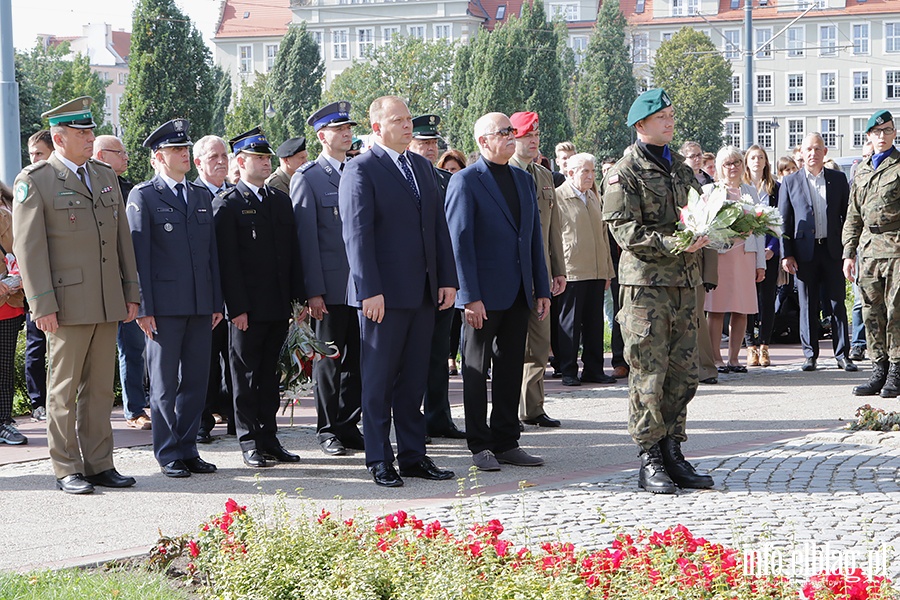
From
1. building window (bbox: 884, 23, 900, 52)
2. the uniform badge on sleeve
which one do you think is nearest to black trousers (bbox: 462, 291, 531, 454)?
the uniform badge on sleeve

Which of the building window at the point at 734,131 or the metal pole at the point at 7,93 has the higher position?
the building window at the point at 734,131

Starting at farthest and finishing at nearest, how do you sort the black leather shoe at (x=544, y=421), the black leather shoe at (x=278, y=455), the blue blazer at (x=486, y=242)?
the black leather shoe at (x=544, y=421), the black leather shoe at (x=278, y=455), the blue blazer at (x=486, y=242)

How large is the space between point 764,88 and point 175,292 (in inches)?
3818

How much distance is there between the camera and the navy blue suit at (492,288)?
324 inches

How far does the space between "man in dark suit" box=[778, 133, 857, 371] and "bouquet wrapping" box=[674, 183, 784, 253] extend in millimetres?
6171

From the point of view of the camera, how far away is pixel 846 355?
13461 millimetres

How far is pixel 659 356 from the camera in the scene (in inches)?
291

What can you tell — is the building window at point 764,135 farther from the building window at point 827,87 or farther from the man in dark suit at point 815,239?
the man in dark suit at point 815,239

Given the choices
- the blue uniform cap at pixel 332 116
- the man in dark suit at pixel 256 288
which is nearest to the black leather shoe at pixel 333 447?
the man in dark suit at pixel 256 288

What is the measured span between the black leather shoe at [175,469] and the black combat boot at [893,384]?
634cm

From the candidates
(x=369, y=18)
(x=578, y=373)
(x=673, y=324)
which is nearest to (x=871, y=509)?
(x=673, y=324)

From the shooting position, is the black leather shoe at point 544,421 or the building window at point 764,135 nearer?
the black leather shoe at point 544,421

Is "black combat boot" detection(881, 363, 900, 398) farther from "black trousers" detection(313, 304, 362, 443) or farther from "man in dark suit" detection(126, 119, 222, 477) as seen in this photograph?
"man in dark suit" detection(126, 119, 222, 477)

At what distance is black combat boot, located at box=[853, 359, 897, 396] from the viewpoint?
37.3ft
